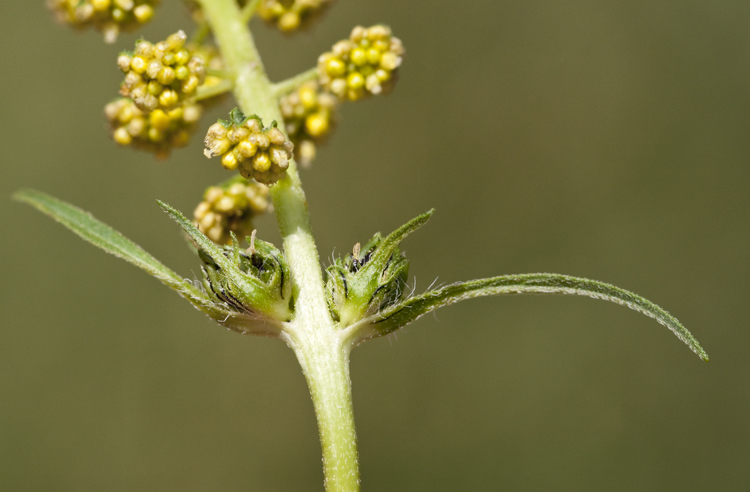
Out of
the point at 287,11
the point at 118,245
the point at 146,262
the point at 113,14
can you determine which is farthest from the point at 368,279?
the point at 113,14

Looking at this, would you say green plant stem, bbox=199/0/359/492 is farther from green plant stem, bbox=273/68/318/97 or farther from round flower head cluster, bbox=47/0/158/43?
round flower head cluster, bbox=47/0/158/43

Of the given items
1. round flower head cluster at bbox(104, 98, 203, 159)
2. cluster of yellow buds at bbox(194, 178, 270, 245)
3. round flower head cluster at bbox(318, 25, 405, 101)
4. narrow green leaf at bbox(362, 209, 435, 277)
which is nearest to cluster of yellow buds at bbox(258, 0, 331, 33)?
round flower head cluster at bbox(318, 25, 405, 101)

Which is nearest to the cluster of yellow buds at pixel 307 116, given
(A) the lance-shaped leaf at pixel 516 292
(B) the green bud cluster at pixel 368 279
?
(B) the green bud cluster at pixel 368 279

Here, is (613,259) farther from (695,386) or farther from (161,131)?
(161,131)

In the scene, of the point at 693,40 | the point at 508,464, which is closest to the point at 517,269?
the point at 508,464

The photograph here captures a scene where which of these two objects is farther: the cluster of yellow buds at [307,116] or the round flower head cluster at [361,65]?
the cluster of yellow buds at [307,116]

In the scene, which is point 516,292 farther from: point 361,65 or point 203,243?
point 361,65

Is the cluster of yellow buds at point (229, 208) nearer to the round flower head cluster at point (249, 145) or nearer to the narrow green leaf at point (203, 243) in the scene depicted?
the round flower head cluster at point (249, 145)
